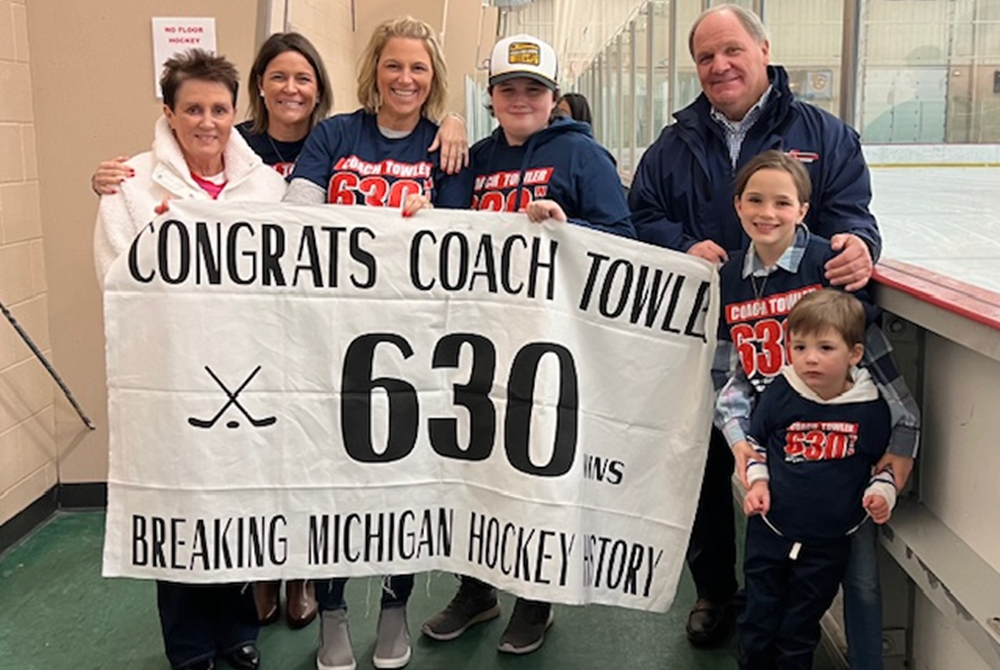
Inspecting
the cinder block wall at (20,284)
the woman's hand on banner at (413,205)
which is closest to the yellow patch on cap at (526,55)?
the woman's hand on banner at (413,205)

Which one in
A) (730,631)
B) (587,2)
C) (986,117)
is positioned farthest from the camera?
(587,2)

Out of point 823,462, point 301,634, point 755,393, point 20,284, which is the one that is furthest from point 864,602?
point 20,284

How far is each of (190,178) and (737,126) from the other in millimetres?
1324

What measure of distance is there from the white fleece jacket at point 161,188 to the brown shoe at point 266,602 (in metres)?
1.04

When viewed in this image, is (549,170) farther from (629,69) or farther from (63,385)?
(629,69)

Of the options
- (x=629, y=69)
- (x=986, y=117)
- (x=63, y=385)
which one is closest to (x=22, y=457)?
(x=63, y=385)

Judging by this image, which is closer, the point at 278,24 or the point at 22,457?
the point at 22,457

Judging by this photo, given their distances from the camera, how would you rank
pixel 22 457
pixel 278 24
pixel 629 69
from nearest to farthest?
pixel 22 457
pixel 278 24
pixel 629 69

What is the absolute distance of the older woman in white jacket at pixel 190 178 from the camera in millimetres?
2369

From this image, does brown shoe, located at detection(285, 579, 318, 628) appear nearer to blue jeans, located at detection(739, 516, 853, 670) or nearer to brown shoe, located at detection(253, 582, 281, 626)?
brown shoe, located at detection(253, 582, 281, 626)

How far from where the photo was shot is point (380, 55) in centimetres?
246

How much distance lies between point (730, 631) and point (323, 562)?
1.18 m

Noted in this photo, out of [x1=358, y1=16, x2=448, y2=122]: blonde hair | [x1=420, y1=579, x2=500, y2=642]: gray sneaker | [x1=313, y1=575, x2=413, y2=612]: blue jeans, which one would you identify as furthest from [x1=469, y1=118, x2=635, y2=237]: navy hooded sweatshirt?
[x1=420, y1=579, x2=500, y2=642]: gray sneaker

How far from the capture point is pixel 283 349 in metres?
2.31
